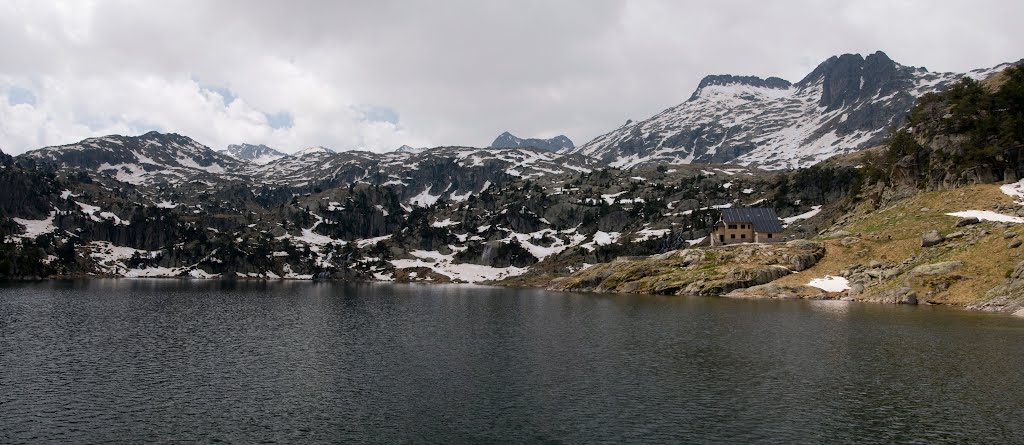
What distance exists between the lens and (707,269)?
15375cm

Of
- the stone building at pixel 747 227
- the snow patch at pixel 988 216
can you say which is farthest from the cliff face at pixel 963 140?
the stone building at pixel 747 227

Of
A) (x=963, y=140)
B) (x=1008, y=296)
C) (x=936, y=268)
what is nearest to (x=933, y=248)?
(x=936, y=268)

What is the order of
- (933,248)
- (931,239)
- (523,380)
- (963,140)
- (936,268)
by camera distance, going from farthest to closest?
(963,140), (931,239), (933,248), (936,268), (523,380)

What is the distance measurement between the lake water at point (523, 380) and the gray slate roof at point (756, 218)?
305ft

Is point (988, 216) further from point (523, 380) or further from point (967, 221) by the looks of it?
point (523, 380)

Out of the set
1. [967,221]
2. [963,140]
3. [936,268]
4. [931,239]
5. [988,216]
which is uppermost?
[963,140]

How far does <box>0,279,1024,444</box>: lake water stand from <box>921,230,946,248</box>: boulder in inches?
1253

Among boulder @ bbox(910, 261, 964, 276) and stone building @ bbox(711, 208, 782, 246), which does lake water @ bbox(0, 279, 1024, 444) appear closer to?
boulder @ bbox(910, 261, 964, 276)

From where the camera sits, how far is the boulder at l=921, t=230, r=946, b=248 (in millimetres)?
119519

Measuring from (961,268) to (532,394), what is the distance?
9688cm

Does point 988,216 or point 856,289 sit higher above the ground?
point 988,216

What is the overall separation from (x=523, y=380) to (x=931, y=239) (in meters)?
106

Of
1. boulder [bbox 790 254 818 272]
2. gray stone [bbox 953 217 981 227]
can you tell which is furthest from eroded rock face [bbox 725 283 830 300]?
gray stone [bbox 953 217 981 227]

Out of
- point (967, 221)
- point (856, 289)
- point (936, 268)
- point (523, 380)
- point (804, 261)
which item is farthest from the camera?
point (804, 261)
